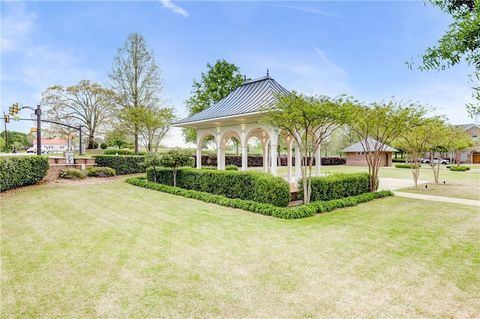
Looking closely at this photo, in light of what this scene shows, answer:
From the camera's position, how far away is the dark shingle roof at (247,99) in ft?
42.7

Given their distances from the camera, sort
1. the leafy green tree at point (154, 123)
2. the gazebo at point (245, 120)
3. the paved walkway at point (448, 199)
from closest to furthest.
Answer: the paved walkway at point (448, 199) → the gazebo at point (245, 120) → the leafy green tree at point (154, 123)

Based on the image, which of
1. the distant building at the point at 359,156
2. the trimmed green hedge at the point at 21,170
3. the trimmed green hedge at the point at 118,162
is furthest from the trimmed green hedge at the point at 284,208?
the distant building at the point at 359,156

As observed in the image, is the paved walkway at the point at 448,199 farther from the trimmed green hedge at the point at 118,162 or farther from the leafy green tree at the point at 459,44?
the trimmed green hedge at the point at 118,162

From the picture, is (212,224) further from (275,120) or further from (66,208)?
(66,208)

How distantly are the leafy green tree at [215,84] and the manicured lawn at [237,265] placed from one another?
22.0m

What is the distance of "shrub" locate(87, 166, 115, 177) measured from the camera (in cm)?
1880

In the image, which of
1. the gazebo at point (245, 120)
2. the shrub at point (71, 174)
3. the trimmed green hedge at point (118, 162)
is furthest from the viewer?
the trimmed green hedge at point (118, 162)

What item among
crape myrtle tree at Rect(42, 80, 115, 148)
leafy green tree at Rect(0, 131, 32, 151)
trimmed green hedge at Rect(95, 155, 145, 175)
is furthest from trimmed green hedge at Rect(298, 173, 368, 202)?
leafy green tree at Rect(0, 131, 32, 151)

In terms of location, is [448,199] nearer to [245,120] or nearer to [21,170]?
[245,120]

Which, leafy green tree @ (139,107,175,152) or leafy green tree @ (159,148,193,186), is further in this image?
leafy green tree @ (139,107,175,152)

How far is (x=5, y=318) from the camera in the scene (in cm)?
334

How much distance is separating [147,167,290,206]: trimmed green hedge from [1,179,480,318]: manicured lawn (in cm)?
122

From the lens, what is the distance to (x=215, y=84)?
2934cm

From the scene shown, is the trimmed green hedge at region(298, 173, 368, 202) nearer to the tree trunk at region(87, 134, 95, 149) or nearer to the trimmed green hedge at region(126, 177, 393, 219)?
the trimmed green hedge at region(126, 177, 393, 219)
